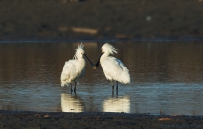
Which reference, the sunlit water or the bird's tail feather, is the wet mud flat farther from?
the bird's tail feather

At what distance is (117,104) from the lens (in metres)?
12.5

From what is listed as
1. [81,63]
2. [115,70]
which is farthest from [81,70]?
[115,70]

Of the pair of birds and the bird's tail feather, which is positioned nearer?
the bird's tail feather

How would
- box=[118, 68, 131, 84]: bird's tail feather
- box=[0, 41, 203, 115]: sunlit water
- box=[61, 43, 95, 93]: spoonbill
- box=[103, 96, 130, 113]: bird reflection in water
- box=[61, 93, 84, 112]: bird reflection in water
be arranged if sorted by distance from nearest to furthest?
box=[103, 96, 130, 113]: bird reflection in water, box=[61, 93, 84, 112]: bird reflection in water, box=[0, 41, 203, 115]: sunlit water, box=[118, 68, 131, 84]: bird's tail feather, box=[61, 43, 95, 93]: spoonbill

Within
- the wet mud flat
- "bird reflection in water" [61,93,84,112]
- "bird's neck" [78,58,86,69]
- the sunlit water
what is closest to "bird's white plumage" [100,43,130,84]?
the sunlit water

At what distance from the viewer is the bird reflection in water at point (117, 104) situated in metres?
11.9

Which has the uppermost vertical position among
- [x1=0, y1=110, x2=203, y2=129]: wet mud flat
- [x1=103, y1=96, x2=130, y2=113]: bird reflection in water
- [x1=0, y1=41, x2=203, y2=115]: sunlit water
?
[x1=0, y1=41, x2=203, y2=115]: sunlit water

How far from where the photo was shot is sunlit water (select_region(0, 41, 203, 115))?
12297 millimetres

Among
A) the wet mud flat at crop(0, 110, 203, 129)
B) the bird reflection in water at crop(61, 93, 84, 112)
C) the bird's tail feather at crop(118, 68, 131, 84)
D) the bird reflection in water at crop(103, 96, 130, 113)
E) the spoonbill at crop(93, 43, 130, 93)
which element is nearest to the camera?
the wet mud flat at crop(0, 110, 203, 129)

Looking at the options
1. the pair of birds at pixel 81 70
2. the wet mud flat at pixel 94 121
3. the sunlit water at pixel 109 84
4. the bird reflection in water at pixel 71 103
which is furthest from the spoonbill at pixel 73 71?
the wet mud flat at pixel 94 121

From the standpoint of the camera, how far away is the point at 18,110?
11578 millimetres

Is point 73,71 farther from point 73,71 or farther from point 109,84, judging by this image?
point 109,84

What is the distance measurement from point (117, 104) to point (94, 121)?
2.87 m

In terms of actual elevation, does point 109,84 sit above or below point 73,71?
below
